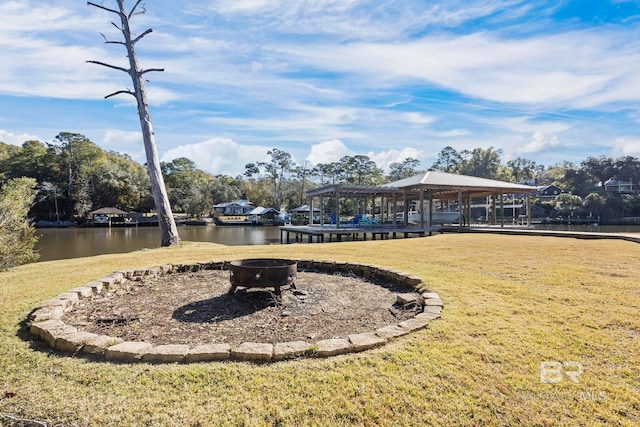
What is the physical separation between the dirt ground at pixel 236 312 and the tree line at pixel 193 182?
40.0 m

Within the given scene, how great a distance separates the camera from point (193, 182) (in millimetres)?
51031

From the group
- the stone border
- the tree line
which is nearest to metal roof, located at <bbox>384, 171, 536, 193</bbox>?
the stone border

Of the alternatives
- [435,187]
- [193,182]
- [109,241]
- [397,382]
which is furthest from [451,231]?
[193,182]

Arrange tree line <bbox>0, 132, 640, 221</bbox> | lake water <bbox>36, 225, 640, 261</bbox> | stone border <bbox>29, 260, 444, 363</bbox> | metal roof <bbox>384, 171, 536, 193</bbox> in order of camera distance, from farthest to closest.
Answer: tree line <bbox>0, 132, 640, 221</bbox> < metal roof <bbox>384, 171, 536, 193</bbox> < lake water <bbox>36, 225, 640, 261</bbox> < stone border <bbox>29, 260, 444, 363</bbox>

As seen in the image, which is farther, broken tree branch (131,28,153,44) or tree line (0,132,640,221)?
Answer: tree line (0,132,640,221)

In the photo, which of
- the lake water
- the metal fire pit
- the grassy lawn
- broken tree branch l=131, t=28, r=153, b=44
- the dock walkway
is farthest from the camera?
the lake water

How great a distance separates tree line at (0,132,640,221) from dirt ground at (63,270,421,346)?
1575 inches

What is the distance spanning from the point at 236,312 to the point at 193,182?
166 ft

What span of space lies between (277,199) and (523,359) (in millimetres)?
52383

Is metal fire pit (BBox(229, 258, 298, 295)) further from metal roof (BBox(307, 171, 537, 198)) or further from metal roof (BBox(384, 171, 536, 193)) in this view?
metal roof (BBox(384, 171, 536, 193))

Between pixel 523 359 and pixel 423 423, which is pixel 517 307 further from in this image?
pixel 423 423

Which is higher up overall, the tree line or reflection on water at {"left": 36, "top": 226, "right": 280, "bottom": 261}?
the tree line

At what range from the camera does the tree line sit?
129ft

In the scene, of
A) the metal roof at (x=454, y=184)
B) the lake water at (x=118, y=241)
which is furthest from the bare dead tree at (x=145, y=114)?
the metal roof at (x=454, y=184)
